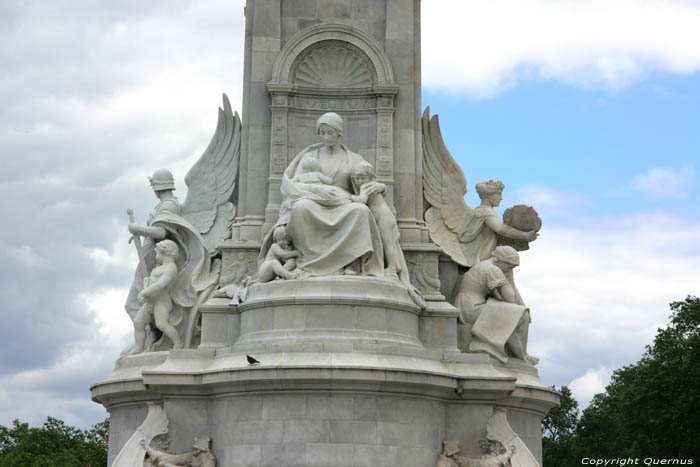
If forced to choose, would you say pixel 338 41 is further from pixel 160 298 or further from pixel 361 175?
pixel 160 298

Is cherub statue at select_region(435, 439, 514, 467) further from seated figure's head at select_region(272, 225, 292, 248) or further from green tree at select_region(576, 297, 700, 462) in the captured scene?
green tree at select_region(576, 297, 700, 462)

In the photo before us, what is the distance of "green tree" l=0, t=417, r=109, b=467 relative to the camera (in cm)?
4203

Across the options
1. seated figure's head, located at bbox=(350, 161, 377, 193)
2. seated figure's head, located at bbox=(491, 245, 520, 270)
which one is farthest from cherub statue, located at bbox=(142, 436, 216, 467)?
seated figure's head, located at bbox=(491, 245, 520, 270)

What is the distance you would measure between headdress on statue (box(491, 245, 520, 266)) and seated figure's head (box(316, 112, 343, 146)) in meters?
3.71

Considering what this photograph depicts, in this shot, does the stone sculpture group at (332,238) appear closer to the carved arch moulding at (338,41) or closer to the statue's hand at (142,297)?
the statue's hand at (142,297)

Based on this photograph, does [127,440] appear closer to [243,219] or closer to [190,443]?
[190,443]

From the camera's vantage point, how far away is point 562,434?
4659cm

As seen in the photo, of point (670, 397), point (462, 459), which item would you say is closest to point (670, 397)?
point (670, 397)

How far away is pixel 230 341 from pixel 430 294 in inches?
148

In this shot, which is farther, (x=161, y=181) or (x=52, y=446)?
(x=52, y=446)

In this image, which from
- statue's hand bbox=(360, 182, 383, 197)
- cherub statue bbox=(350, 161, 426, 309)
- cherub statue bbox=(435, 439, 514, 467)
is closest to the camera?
cherub statue bbox=(435, 439, 514, 467)

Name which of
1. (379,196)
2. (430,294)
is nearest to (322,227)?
(379,196)

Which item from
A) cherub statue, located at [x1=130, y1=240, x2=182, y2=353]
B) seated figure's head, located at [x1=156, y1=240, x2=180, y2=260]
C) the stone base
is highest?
seated figure's head, located at [x1=156, y1=240, x2=180, y2=260]

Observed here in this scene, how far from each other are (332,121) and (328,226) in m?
2.20
